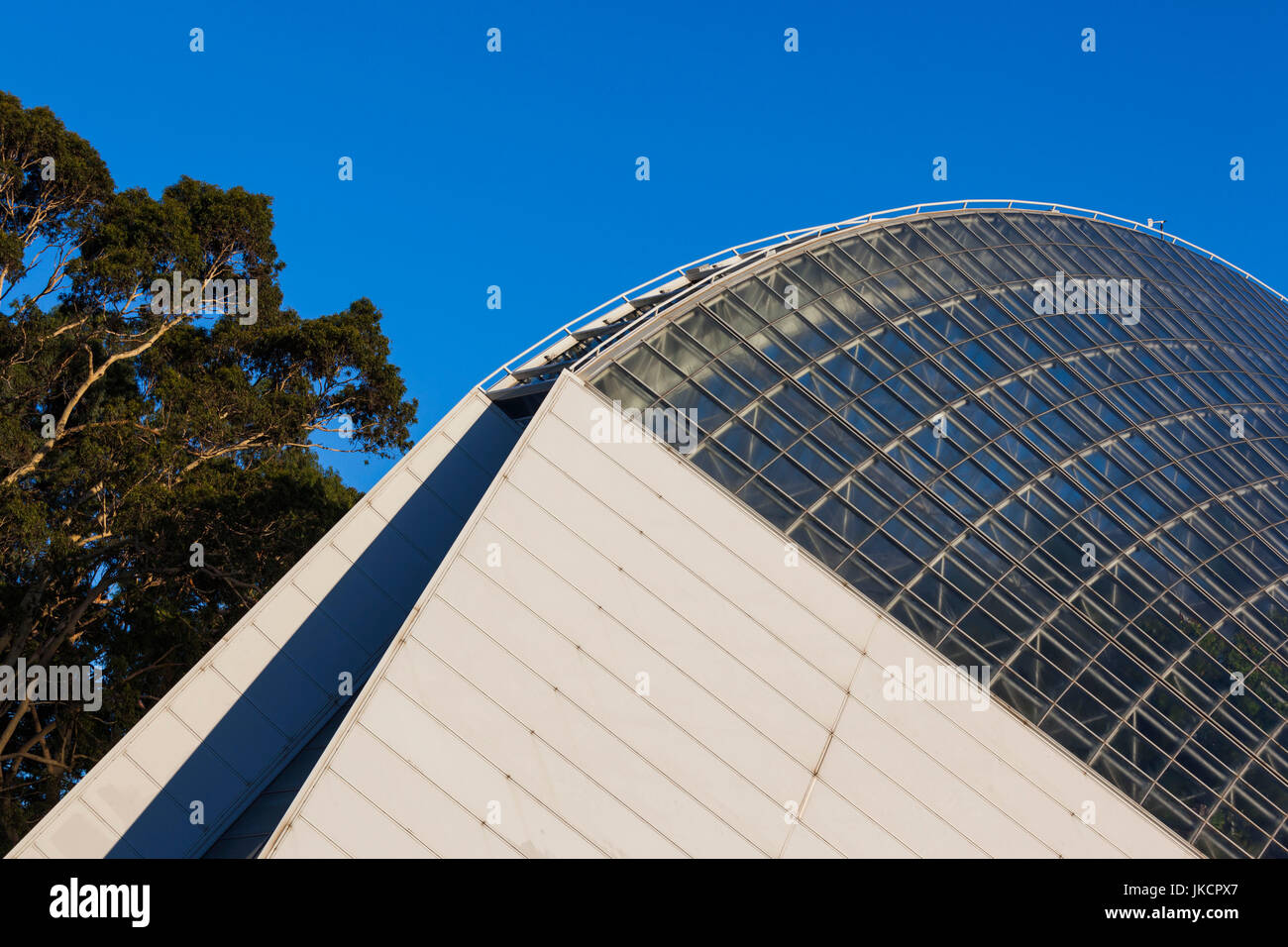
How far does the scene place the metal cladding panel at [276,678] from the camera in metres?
21.3

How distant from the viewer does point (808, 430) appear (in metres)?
25.2

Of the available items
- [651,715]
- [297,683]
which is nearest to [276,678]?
[297,683]

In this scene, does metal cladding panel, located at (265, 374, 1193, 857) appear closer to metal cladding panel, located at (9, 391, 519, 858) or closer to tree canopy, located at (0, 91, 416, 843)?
metal cladding panel, located at (9, 391, 519, 858)

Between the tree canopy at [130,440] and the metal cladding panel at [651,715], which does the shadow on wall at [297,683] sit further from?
the tree canopy at [130,440]

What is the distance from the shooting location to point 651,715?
2030cm

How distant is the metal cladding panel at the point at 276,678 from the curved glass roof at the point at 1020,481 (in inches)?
201

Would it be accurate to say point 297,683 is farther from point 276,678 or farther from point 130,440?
point 130,440

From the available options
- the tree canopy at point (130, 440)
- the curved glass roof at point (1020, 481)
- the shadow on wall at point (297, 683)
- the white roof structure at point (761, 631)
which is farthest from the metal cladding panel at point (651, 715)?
the tree canopy at point (130, 440)

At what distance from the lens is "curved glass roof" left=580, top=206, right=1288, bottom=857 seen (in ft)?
76.5

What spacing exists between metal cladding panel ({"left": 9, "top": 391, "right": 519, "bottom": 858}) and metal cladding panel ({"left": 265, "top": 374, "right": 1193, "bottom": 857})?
454 centimetres

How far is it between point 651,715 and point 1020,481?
11.9 m
